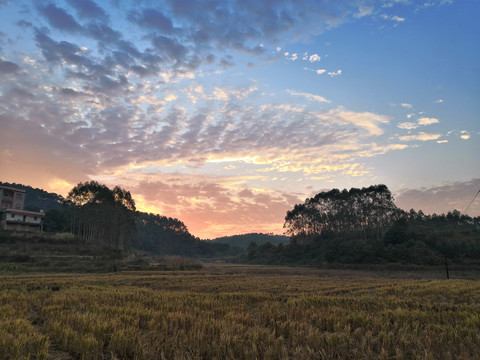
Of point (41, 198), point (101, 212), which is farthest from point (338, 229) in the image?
point (41, 198)

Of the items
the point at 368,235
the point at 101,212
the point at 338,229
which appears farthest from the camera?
Result: the point at 338,229

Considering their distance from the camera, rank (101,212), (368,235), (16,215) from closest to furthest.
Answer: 1. (16,215)
2. (101,212)
3. (368,235)

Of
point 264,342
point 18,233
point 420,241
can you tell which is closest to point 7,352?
point 264,342

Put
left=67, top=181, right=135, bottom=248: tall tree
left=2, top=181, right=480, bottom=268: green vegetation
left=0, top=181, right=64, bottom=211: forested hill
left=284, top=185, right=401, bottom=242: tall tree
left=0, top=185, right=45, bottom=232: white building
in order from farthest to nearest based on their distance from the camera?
1. left=0, top=181, right=64, bottom=211: forested hill
2. left=284, top=185, right=401, bottom=242: tall tree
3. left=67, top=181, right=135, bottom=248: tall tree
4. left=2, top=181, right=480, bottom=268: green vegetation
5. left=0, top=185, right=45, bottom=232: white building

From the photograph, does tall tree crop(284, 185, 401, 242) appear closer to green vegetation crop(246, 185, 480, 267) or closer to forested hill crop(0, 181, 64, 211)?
green vegetation crop(246, 185, 480, 267)

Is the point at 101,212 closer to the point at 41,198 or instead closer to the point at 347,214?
the point at 347,214

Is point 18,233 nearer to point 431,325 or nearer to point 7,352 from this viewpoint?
point 7,352

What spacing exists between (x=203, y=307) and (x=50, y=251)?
49.0 m

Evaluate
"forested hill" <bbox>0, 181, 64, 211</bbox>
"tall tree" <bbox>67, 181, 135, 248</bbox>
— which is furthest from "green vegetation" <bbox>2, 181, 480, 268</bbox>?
"forested hill" <bbox>0, 181, 64, 211</bbox>

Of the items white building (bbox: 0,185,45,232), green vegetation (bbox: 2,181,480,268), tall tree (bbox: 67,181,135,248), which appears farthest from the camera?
tall tree (bbox: 67,181,135,248)

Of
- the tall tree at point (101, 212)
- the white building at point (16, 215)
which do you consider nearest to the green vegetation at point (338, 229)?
the tall tree at point (101, 212)

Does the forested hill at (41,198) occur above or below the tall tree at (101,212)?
above

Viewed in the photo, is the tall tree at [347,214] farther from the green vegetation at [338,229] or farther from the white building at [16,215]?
the white building at [16,215]

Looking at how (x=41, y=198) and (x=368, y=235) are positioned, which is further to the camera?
(x=41, y=198)
